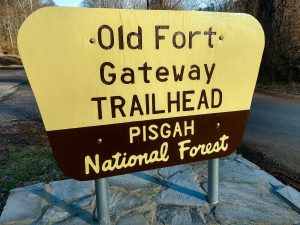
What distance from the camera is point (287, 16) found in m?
12.2

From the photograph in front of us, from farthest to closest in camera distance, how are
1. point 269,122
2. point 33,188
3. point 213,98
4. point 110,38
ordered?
point 269,122
point 33,188
point 213,98
point 110,38

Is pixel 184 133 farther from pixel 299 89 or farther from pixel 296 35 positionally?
pixel 296 35

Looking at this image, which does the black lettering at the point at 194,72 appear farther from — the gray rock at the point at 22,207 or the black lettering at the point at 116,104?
the gray rock at the point at 22,207

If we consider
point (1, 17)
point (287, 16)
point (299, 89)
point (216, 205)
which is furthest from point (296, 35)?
point (1, 17)

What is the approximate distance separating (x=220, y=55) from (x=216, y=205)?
117cm

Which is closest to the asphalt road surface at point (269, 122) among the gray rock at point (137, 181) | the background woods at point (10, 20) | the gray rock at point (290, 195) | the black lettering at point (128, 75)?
the gray rock at point (290, 195)

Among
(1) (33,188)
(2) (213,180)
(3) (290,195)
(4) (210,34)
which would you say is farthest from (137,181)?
(4) (210,34)

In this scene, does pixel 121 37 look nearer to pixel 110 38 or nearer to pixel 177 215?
pixel 110 38

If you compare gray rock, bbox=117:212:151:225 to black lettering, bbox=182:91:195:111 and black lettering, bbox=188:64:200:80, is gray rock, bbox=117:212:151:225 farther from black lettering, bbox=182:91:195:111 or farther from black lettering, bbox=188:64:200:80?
black lettering, bbox=188:64:200:80

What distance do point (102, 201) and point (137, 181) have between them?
90 cm

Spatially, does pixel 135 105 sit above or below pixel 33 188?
above

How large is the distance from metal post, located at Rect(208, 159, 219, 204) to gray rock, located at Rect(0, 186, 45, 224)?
132 cm

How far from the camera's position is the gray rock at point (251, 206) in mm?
2311

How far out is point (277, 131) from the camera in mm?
5359
